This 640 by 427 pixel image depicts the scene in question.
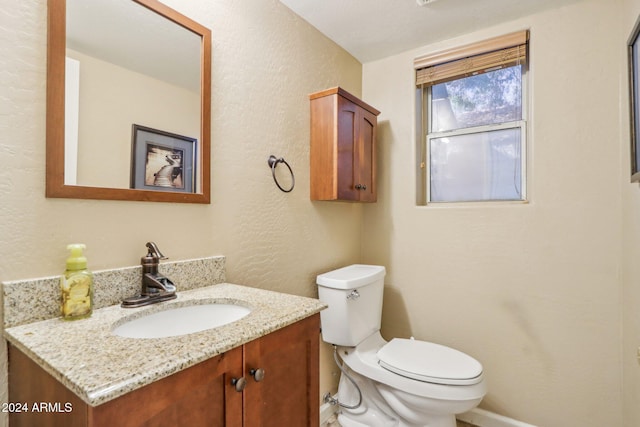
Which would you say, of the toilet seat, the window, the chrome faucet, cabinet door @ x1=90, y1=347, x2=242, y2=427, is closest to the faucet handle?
the chrome faucet

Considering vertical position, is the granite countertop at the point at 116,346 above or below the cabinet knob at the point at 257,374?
above

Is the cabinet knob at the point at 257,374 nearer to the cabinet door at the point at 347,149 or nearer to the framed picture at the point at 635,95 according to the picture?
the cabinet door at the point at 347,149

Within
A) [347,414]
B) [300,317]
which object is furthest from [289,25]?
[347,414]

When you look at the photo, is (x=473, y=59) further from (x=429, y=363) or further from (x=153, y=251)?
(x=153, y=251)

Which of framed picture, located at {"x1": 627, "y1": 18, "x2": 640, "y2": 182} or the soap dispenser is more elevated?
framed picture, located at {"x1": 627, "y1": 18, "x2": 640, "y2": 182}

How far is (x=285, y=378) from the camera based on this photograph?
34.8 inches

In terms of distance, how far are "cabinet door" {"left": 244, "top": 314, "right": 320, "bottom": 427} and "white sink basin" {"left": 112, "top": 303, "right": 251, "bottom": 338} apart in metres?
0.21

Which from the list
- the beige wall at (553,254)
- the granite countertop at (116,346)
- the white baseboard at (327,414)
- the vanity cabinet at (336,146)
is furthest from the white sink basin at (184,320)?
the beige wall at (553,254)

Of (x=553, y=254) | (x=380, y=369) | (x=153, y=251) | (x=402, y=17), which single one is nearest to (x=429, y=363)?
(x=380, y=369)

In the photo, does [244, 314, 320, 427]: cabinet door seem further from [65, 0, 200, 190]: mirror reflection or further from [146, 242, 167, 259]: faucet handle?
[65, 0, 200, 190]: mirror reflection

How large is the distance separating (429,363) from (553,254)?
0.88 m

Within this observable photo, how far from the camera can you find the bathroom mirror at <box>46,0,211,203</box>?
3.00ft

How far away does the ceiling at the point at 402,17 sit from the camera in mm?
1668

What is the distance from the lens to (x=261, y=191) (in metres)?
1.52
